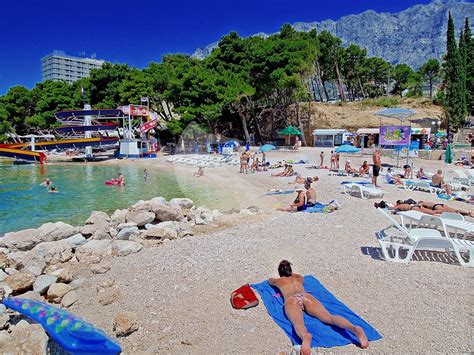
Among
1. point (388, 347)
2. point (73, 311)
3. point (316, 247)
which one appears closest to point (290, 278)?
point (388, 347)

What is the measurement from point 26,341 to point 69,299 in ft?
4.26

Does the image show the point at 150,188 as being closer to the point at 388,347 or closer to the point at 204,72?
the point at 388,347

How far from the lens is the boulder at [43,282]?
579 cm

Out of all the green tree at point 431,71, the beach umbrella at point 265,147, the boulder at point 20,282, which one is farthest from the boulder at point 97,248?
the green tree at point 431,71

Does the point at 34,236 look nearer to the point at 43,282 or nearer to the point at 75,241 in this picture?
the point at 75,241

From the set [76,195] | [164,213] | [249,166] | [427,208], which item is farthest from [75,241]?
[249,166]

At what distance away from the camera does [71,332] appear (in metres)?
3.89

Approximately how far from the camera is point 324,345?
12.3ft

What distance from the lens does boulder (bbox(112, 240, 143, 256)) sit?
288 inches

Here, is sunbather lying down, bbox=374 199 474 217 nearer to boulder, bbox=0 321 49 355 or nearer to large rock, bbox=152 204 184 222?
large rock, bbox=152 204 184 222

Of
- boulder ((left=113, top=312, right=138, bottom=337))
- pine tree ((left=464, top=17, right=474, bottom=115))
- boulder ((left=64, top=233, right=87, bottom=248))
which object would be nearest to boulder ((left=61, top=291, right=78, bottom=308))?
boulder ((left=113, top=312, right=138, bottom=337))

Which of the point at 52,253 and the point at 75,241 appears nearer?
the point at 52,253

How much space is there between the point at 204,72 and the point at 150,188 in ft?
71.3

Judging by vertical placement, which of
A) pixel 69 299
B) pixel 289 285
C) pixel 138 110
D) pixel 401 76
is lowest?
pixel 69 299
